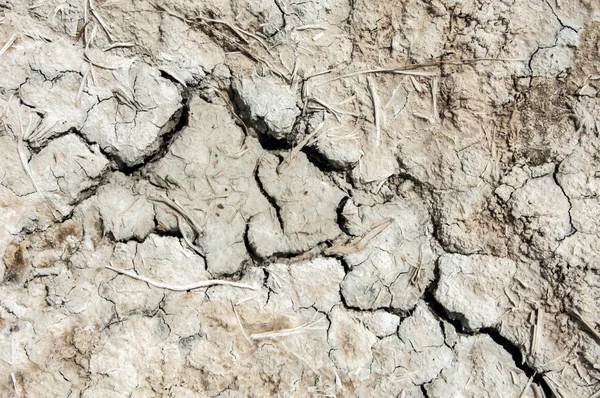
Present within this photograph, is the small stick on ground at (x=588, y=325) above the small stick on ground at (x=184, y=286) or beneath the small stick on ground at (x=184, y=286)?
above

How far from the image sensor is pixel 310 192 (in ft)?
7.02

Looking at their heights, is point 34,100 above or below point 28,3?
below

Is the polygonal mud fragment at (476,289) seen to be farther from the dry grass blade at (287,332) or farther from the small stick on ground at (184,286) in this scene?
the small stick on ground at (184,286)

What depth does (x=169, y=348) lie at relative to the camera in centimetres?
199

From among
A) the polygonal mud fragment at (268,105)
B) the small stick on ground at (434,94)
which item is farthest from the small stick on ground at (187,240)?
the small stick on ground at (434,94)

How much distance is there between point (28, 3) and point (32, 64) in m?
0.24

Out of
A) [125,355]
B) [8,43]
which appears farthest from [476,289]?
[8,43]

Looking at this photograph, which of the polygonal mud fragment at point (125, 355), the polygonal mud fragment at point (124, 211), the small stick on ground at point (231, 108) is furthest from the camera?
the small stick on ground at point (231, 108)

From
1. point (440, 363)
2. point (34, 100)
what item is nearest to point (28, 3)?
point (34, 100)

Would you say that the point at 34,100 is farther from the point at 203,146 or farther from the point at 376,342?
the point at 376,342

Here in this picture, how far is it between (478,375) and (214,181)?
127 cm

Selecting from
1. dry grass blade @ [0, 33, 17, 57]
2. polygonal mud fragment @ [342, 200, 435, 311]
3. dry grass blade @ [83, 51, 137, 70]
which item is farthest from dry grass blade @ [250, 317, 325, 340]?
dry grass blade @ [0, 33, 17, 57]

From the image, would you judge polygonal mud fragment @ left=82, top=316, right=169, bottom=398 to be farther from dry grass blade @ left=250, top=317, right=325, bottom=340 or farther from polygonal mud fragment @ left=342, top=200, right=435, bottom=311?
polygonal mud fragment @ left=342, top=200, right=435, bottom=311

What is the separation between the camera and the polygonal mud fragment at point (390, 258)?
6.86 feet
